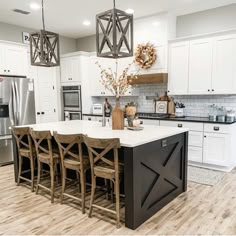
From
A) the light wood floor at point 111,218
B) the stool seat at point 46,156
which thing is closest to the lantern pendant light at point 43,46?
the stool seat at point 46,156

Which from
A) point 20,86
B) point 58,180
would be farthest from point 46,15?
point 58,180

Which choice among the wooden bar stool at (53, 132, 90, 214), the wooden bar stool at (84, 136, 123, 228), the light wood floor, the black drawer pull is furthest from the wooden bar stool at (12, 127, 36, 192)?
the black drawer pull

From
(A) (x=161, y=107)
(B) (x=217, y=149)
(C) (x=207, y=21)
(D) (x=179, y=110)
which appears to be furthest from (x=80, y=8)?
(B) (x=217, y=149)

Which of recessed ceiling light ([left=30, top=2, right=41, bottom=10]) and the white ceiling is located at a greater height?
the white ceiling

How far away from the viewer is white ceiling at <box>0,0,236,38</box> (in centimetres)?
441

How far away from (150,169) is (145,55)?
322 cm

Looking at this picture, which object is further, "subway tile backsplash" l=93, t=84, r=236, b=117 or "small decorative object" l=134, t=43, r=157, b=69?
"small decorative object" l=134, t=43, r=157, b=69

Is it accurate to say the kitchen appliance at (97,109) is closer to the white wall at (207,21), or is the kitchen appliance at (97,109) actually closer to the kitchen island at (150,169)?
the white wall at (207,21)

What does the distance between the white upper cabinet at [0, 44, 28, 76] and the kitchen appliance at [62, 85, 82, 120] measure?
4.77 ft

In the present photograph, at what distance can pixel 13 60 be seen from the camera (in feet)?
16.8

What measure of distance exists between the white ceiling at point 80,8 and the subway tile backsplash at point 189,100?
1.65 m

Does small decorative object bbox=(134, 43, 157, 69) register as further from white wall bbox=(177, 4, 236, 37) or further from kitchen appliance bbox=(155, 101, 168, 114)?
kitchen appliance bbox=(155, 101, 168, 114)

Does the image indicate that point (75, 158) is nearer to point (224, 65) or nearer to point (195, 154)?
point (195, 154)

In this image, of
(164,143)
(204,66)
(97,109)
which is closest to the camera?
(164,143)
